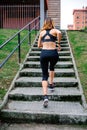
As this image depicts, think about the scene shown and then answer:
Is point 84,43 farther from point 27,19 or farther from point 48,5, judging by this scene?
point 48,5

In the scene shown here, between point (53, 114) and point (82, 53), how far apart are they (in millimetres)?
6157

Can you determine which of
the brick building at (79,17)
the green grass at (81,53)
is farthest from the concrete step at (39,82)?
the brick building at (79,17)

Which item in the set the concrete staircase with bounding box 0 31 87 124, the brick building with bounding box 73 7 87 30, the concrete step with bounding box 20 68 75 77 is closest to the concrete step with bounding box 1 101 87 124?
the concrete staircase with bounding box 0 31 87 124

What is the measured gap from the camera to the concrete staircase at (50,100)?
6141mm

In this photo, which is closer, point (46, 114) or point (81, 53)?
point (46, 114)

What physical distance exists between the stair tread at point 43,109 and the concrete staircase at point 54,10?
1606 centimetres

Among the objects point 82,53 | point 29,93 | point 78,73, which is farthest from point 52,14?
point 29,93

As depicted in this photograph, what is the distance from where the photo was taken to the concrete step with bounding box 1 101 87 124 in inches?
240

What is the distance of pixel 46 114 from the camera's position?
6.14 m

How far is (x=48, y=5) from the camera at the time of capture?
2338cm

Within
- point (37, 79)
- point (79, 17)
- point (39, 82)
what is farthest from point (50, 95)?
point (79, 17)

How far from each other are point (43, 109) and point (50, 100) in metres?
0.66

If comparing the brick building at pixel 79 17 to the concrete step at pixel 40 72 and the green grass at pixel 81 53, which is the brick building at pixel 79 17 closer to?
the green grass at pixel 81 53

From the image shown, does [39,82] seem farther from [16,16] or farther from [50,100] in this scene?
[16,16]
